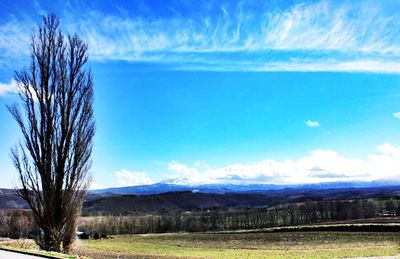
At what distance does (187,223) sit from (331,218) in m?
40.8

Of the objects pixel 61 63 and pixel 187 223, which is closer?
pixel 61 63

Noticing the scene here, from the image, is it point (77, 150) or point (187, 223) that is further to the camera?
point (187, 223)

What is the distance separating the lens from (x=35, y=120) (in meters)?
19.7

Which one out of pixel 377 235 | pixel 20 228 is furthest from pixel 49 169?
pixel 20 228

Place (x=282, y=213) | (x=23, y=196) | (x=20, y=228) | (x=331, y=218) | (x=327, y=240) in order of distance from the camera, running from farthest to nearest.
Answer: (x=282, y=213) → (x=331, y=218) → (x=20, y=228) → (x=327, y=240) → (x=23, y=196)

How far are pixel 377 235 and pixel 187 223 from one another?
71.7 metres

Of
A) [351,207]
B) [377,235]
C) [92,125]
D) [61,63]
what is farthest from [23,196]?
[351,207]

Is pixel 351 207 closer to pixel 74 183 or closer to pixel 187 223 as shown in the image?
pixel 187 223

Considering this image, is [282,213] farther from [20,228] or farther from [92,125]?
[92,125]

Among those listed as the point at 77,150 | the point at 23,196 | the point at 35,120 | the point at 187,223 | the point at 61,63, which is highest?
the point at 61,63

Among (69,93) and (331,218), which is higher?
(69,93)

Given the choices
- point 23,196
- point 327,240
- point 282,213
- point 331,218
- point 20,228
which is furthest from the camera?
point 282,213

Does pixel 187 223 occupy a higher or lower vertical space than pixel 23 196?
lower

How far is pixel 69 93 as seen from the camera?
801 inches
